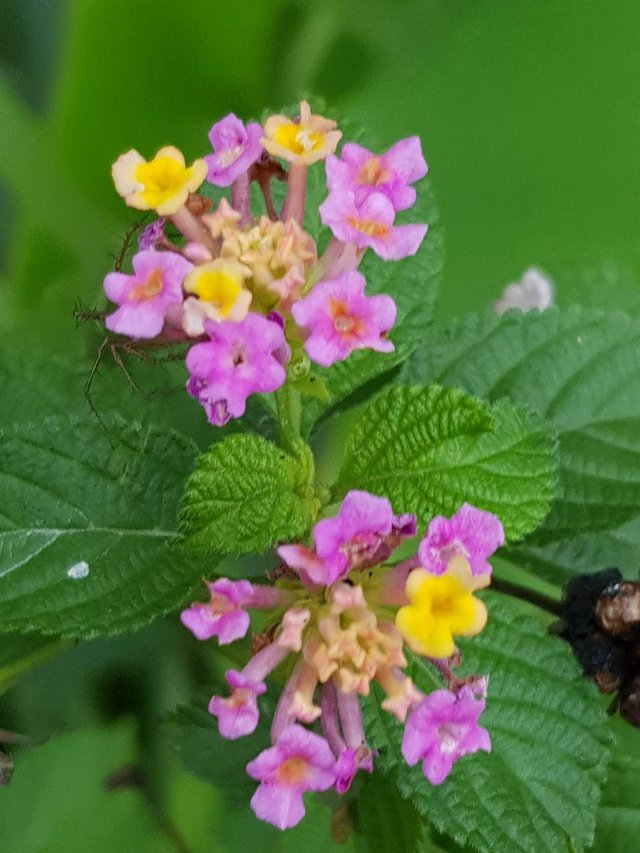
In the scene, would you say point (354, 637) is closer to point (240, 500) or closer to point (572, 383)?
point (240, 500)

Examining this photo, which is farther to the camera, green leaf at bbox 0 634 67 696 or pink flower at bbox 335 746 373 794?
green leaf at bbox 0 634 67 696

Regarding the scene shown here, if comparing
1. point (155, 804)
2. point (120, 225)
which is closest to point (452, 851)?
point (155, 804)

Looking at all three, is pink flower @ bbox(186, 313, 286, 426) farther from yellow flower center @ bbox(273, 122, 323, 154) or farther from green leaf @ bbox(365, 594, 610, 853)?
green leaf @ bbox(365, 594, 610, 853)

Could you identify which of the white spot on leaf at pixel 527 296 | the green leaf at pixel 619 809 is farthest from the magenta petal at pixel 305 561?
the white spot on leaf at pixel 527 296

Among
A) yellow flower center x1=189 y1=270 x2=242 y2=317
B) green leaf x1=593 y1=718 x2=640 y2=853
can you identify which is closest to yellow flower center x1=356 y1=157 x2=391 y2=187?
yellow flower center x1=189 y1=270 x2=242 y2=317

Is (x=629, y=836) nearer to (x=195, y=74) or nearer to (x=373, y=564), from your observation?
(x=373, y=564)
